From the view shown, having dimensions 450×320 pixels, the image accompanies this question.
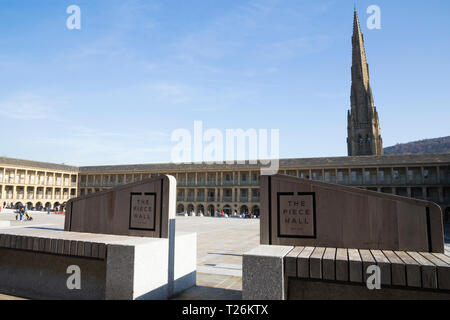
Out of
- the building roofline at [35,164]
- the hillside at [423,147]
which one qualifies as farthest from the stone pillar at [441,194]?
the hillside at [423,147]

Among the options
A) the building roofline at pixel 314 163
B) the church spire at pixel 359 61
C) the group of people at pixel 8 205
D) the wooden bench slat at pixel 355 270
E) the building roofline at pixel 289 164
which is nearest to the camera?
the wooden bench slat at pixel 355 270

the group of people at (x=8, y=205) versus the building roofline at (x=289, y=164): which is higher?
the building roofline at (x=289, y=164)

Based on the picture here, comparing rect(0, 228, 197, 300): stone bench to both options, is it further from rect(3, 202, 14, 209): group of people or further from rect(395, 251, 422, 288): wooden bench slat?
rect(3, 202, 14, 209): group of people

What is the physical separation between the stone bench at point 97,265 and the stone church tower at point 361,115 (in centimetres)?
7024

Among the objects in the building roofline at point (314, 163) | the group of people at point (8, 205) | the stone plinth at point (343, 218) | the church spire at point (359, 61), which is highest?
the church spire at point (359, 61)

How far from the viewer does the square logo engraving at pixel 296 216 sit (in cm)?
413

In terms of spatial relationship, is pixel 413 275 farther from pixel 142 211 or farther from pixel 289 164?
pixel 289 164

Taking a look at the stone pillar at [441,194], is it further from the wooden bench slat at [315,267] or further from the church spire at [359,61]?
the wooden bench slat at [315,267]

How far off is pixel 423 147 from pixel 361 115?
315 ft

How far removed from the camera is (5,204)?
5234cm

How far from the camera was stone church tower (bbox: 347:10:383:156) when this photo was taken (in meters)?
68.9

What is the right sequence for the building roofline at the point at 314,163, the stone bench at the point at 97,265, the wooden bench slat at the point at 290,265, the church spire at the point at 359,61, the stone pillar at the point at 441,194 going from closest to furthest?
the wooden bench slat at the point at 290,265 < the stone bench at the point at 97,265 < the stone pillar at the point at 441,194 < the building roofline at the point at 314,163 < the church spire at the point at 359,61

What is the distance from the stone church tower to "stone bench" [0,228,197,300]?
230 ft

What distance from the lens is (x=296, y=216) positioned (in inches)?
165
